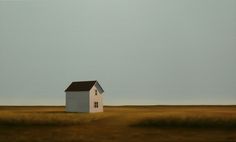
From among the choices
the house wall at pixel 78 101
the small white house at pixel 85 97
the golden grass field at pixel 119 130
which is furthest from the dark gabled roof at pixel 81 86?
the golden grass field at pixel 119 130

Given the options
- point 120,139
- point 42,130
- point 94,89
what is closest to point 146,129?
point 120,139

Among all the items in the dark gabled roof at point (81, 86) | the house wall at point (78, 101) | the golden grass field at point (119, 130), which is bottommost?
the golden grass field at point (119, 130)

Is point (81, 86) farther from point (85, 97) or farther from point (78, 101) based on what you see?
point (85, 97)

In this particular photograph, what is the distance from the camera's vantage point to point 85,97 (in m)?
70.1

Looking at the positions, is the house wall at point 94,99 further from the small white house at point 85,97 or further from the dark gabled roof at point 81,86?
the dark gabled roof at point 81,86

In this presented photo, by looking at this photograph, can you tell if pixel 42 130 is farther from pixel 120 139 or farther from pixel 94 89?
pixel 94 89

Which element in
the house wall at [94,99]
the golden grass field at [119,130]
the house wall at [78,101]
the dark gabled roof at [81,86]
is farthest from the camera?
the dark gabled roof at [81,86]

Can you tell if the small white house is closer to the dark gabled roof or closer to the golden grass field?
the dark gabled roof

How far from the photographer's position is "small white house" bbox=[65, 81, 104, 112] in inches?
2739

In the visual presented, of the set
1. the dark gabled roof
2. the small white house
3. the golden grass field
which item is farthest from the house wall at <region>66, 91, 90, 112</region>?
the golden grass field

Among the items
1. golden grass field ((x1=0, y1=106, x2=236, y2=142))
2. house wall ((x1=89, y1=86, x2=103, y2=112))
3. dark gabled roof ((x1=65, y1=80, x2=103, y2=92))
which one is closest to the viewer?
golden grass field ((x1=0, y1=106, x2=236, y2=142))

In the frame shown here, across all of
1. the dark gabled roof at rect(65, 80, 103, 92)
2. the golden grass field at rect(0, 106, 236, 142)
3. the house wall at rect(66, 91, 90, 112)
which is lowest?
the golden grass field at rect(0, 106, 236, 142)

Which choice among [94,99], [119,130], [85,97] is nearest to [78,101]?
[85,97]

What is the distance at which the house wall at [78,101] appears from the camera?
69625 millimetres
